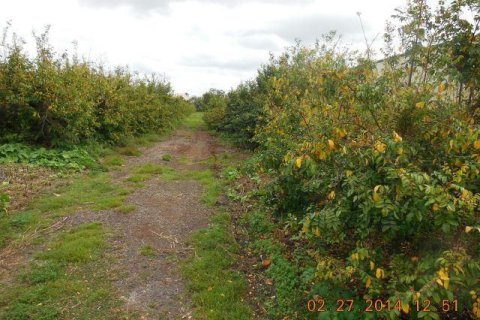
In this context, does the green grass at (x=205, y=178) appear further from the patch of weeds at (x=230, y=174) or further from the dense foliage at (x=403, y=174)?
the dense foliage at (x=403, y=174)

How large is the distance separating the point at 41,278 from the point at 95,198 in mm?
2873

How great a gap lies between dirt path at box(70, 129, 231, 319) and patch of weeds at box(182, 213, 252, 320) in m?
0.15

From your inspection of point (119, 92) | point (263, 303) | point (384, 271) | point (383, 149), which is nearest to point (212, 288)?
point (263, 303)

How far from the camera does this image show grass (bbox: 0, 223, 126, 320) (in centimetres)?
345

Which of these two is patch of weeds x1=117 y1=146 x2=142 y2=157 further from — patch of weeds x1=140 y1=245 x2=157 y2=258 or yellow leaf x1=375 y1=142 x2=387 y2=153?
yellow leaf x1=375 y1=142 x2=387 y2=153

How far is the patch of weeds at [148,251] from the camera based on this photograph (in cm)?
469

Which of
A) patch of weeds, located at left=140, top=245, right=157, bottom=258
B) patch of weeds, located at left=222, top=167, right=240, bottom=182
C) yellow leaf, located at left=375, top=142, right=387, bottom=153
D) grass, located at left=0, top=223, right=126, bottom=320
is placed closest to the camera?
yellow leaf, located at left=375, top=142, right=387, bottom=153

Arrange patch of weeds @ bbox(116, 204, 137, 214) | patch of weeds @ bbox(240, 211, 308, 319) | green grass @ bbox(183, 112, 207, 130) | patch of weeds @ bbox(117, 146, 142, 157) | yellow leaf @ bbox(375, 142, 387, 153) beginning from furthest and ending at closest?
green grass @ bbox(183, 112, 207, 130) → patch of weeds @ bbox(117, 146, 142, 157) → patch of weeds @ bbox(116, 204, 137, 214) → patch of weeds @ bbox(240, 211, 308, 319) → yellow leaf @ bbox(375, 142, 387, 153)

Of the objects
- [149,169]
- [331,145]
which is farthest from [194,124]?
[331,145]

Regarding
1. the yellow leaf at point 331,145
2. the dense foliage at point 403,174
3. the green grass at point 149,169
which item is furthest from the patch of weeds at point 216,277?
the green grass at point 149,169

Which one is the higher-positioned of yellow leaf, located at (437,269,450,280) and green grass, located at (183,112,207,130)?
green grass, located at (183,112,207,130)

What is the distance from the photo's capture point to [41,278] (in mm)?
3957
